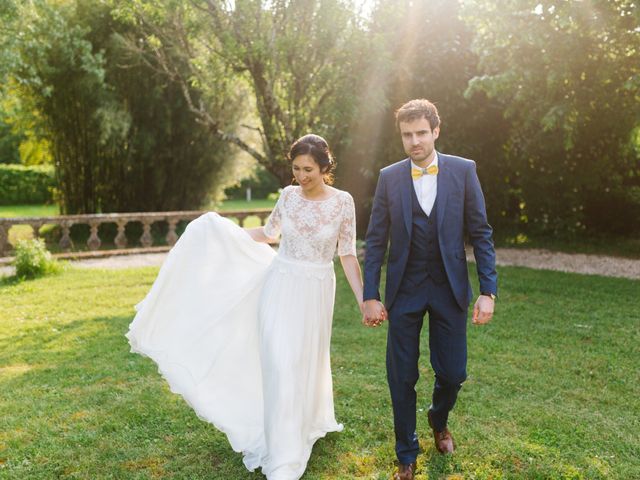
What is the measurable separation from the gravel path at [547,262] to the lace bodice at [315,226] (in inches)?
320

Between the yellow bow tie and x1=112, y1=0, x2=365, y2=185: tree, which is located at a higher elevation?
x1=112, y1=0, x2=365, y2=185: tree

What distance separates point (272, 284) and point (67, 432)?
1779 mm

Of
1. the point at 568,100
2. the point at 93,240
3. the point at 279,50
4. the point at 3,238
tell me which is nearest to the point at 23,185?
the point at 93,240

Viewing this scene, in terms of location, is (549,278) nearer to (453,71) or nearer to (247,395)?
(453,71)

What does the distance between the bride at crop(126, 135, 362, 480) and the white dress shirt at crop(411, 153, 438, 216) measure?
0.48 metres

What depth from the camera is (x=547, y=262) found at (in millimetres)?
11961

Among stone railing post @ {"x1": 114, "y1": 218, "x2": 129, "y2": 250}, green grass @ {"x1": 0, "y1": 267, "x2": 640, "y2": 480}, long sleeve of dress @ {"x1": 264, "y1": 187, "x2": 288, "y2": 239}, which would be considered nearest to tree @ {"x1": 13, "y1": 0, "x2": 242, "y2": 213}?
stone railing post @ {"x1": 114, "y1": 218, "x2": 129, "y2": 250}

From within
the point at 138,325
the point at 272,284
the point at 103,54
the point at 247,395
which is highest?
the point at 103,54

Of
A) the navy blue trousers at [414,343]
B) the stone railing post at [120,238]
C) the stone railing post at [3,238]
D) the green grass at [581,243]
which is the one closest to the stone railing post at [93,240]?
the stone railing post at [120,238]

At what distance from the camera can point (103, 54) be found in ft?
48.0

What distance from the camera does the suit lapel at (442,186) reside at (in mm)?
3332

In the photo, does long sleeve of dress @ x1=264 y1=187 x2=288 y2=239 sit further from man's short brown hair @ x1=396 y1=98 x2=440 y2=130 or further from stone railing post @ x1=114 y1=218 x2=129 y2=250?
stone railing post @ x1=114 y1=218 x2=129 y2=250

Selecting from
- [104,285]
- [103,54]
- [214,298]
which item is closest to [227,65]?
[104,285]

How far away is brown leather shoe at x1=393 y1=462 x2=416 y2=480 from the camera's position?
343cm
